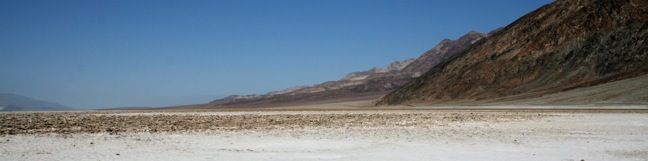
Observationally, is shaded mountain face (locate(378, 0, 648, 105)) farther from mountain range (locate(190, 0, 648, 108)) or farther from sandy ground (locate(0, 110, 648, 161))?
sandy ground (locate(0, 110, 648, 161))

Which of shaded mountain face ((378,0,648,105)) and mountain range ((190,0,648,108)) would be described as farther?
shaded mountain face ((378,0,648,105))

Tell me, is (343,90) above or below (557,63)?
above

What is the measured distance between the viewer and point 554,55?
254ft

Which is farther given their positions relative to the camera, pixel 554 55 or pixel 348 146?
pixel 554 55

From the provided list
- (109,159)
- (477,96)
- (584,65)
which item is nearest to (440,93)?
(477,96)

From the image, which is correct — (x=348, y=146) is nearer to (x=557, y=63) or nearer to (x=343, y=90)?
(x=557, y=63)

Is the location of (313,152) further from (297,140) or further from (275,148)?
(297,140)

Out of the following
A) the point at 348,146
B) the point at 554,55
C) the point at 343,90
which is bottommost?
the point at 348,146

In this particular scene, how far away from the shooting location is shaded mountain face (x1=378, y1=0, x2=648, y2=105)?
229 ft

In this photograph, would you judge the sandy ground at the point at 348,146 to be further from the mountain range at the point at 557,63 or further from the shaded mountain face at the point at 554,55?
the shaded mountain face at the point at 554,55

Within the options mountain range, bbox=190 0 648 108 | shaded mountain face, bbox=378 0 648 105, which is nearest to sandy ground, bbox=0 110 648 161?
mountain range, bbox=190 0 648 108

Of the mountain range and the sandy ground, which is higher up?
the mountain range

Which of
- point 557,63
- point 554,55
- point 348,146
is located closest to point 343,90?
point 554,55

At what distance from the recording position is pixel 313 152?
13.7m
